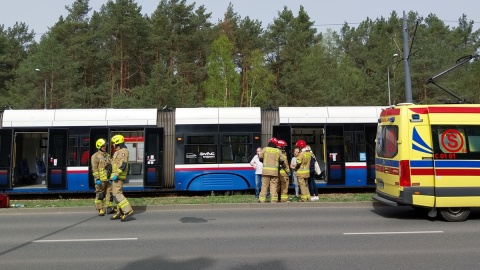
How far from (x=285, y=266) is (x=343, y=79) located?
1893 inches

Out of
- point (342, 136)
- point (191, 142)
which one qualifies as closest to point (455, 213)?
point (342, 136)

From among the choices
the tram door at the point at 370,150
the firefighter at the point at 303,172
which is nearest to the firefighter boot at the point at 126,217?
the firefighter at the point at 303,172

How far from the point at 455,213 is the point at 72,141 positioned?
12.6 meters

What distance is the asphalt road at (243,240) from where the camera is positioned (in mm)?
7148

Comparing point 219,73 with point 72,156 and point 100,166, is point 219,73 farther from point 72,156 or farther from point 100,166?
point 100,166

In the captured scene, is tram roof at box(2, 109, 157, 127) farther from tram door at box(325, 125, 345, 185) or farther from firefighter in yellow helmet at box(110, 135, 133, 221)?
tram door at box(325, 125, 345, 185)

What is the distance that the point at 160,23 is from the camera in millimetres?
43438

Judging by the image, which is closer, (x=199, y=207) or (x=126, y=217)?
(x=126, y=217)

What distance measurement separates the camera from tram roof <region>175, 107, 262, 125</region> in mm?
16641

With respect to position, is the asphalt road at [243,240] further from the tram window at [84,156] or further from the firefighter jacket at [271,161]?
the tram window at [84,156]

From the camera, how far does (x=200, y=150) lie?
54.0ft

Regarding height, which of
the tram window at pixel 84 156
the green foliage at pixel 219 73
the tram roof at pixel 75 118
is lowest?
the tram window at pixel 84 156

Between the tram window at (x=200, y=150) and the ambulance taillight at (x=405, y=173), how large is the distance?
24.5 feet

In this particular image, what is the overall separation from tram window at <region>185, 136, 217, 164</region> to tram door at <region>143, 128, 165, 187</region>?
1006 millimetres
